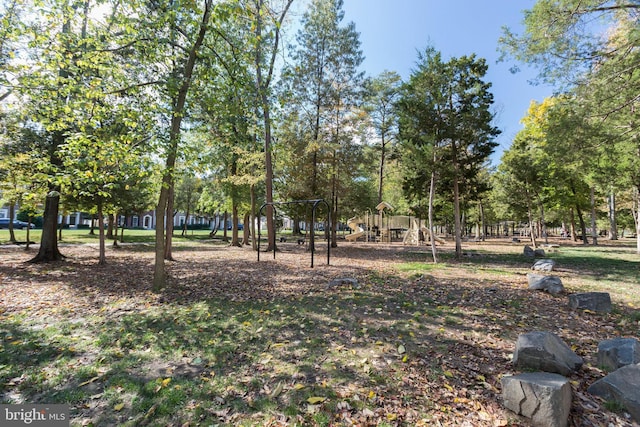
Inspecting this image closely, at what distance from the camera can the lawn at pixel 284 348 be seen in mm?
2756

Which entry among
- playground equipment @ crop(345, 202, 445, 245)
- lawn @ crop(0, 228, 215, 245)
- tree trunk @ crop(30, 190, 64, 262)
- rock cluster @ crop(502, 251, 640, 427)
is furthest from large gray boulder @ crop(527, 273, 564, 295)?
lawn @ crop(0, 228, 215, 245)

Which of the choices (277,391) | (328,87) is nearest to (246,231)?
(328,87)

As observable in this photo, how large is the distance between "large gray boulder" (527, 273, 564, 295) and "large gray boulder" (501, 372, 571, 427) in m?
4.96

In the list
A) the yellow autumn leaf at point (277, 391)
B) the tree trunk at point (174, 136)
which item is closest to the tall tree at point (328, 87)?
the tree trunk at point (174, 136)

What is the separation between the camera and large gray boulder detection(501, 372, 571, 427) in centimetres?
249

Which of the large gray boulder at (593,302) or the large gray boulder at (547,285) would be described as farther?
the large gray boulder at (547,285)

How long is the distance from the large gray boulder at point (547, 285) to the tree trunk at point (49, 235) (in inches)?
601

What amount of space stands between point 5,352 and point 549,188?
26.9 m

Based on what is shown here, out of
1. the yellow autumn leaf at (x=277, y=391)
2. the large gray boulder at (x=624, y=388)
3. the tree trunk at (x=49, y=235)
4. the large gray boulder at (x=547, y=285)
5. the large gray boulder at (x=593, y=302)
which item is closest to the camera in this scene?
the large gray boulder at (x=624, y=388)

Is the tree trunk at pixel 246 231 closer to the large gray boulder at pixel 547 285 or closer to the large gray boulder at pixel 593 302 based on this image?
the large gray boulder at pixel 547 285

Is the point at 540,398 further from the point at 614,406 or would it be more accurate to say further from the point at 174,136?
the point at 174,136

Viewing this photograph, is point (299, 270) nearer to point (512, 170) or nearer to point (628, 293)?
point (628, 293)

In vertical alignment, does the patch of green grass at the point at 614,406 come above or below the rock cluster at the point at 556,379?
below

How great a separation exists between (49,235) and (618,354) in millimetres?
15215
